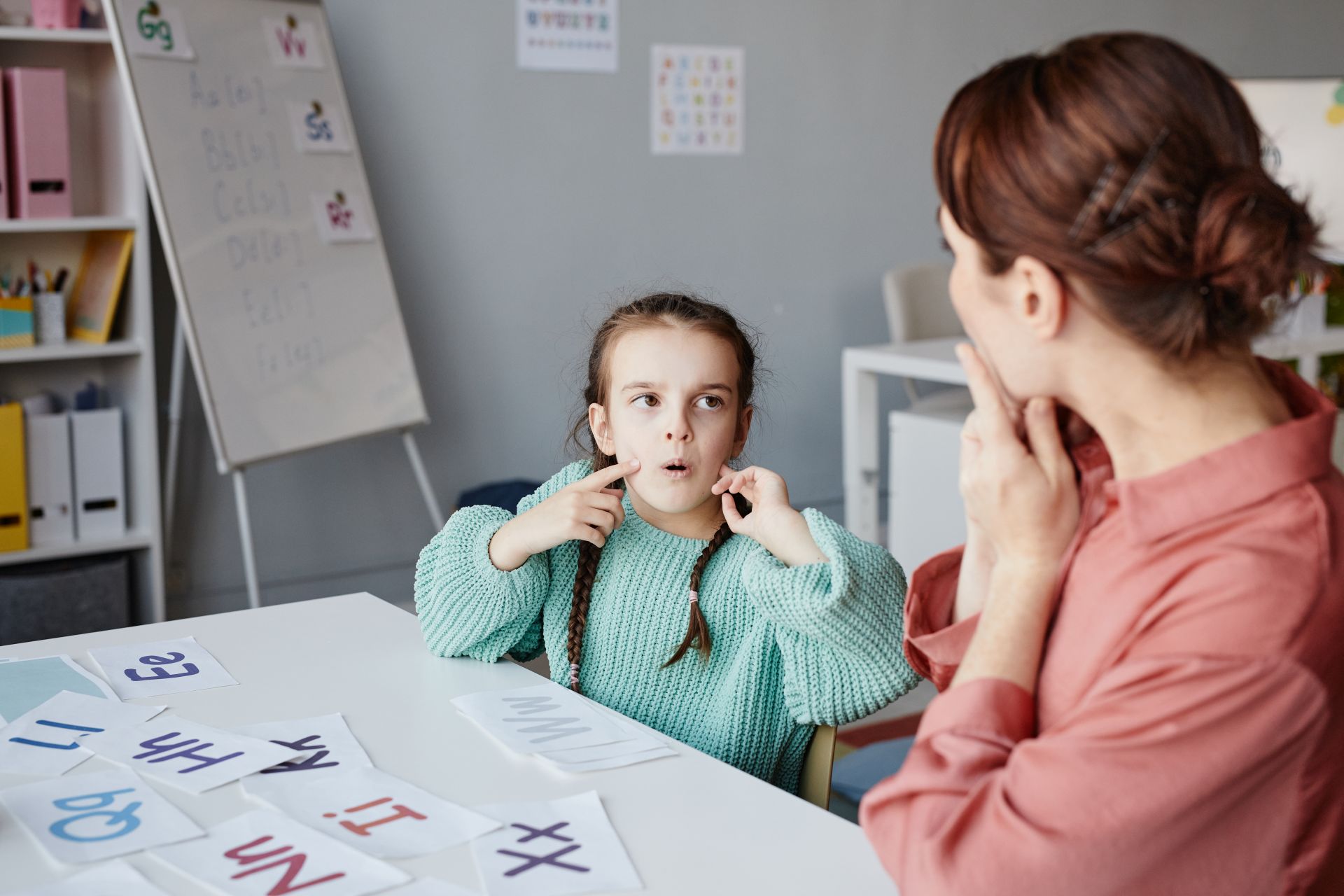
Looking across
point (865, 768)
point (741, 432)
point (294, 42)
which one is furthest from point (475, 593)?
point (294, 42)

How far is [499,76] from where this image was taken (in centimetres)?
367

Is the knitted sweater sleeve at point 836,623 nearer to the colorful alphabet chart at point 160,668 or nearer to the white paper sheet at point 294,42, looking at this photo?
the colorful alphabet chart at point 160,668

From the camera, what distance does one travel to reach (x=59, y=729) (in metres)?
1.16

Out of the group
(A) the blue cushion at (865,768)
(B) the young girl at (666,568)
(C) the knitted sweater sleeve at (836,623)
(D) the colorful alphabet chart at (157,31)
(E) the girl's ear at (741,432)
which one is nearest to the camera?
(C) the knitted sweater sleeve at (836,623)

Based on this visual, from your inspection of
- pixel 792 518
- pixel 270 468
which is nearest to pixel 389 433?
pixel 270 468

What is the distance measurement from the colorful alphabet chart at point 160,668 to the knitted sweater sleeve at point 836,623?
21.5 inches

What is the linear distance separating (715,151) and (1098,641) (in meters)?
3.42

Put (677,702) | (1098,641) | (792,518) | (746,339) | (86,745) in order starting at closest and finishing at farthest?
1. (1098,641)
2. (86,745)
3. (792,518)
4. (677,702)
5. (746,339)

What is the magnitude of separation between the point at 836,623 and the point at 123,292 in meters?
2.42

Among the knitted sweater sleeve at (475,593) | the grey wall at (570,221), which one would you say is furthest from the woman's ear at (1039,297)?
the grey wall at (570,221)

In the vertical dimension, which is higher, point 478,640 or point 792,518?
point 792,518

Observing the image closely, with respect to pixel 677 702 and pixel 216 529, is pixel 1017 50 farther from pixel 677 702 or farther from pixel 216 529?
pixel 677 702

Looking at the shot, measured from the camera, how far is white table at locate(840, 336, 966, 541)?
333cm

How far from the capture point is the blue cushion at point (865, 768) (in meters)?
2.02
